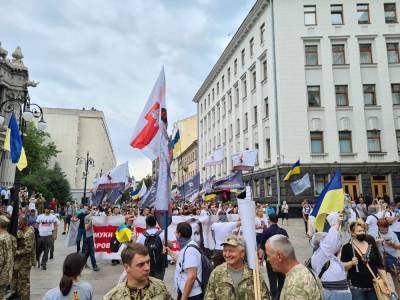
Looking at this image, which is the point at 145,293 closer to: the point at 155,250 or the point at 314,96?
the point at 155,250

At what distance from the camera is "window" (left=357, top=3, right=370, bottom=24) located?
95.2 ft

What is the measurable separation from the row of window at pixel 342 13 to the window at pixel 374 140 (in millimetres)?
9446

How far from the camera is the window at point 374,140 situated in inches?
1075

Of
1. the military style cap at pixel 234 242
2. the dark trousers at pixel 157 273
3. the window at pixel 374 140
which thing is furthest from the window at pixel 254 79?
the military style cap at pixel 234 242

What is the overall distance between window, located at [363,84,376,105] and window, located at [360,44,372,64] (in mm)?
2149

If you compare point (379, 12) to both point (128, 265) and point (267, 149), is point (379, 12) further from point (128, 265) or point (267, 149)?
point (128, 265)

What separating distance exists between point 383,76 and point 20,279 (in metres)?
29.2

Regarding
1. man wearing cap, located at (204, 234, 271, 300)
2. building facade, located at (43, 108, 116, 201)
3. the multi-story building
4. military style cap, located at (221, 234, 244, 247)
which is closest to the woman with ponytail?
man wearing cap, located at (204, 234, 271, 300)

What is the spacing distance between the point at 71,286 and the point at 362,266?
3729mm

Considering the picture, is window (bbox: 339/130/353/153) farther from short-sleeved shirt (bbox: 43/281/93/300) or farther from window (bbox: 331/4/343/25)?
short-sleeved shirt (bbox: 43/281/93/300)

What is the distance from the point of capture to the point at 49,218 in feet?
36.9

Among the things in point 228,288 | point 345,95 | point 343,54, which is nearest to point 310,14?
point 343,54

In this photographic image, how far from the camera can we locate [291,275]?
2.96 m

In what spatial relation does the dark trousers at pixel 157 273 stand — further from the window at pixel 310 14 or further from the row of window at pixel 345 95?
the window at pixel 310 14
